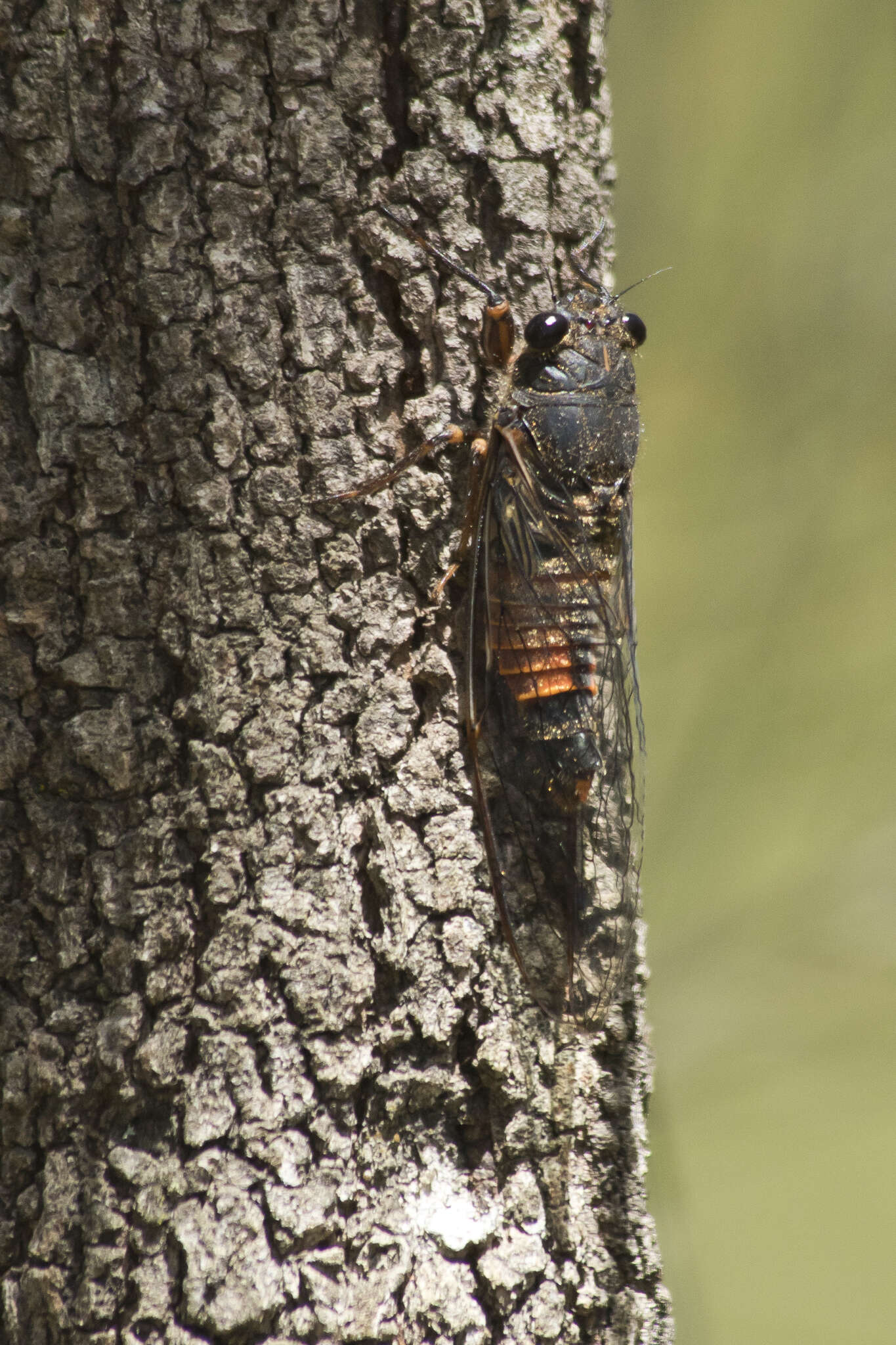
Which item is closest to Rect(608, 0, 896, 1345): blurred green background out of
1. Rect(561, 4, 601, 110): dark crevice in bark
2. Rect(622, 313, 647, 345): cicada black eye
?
Rect(622, 313, 647, 345): cicada black eye

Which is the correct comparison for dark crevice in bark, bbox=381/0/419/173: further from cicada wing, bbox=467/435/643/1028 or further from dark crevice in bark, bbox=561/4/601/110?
cicada wing, bbox=467/435/643/1028

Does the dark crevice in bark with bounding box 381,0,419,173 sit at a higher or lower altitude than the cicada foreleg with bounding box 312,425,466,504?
higher

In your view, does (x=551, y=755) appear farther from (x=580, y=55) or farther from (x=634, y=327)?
(x=580, y=55)

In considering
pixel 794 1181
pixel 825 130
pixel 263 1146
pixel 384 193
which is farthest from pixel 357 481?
pixel 794 1181

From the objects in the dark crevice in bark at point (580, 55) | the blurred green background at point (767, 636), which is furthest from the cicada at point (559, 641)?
the blurred green background at point (767, 636)

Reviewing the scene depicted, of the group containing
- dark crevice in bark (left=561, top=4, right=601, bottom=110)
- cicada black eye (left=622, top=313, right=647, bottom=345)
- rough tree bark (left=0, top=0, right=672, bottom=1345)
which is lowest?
rough tree bark (left=0, top=0, right=672, bottom=1345)

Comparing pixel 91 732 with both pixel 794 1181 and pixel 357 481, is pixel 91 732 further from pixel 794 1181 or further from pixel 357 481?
pixel 794 1181

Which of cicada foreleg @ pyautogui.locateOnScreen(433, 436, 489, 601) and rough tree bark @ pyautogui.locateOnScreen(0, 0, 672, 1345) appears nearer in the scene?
rough tree bark @ pyautogui.locateOnScreen(0, 0, 672, 1345)
